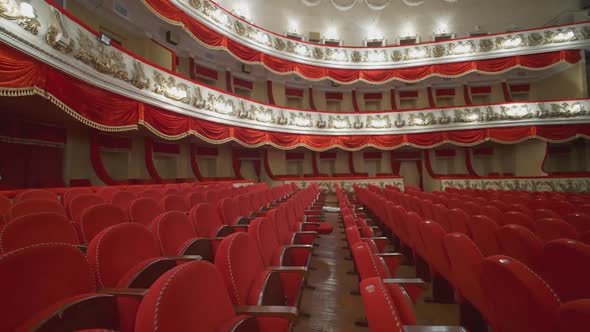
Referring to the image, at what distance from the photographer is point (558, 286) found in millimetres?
907

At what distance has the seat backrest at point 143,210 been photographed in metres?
1.85

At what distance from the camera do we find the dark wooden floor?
1423 millimetres

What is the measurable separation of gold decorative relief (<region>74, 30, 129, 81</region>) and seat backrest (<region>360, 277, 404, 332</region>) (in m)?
4.35

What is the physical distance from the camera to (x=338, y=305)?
64.6 inches

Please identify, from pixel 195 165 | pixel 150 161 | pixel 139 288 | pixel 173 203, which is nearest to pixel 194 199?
pixel 173 203

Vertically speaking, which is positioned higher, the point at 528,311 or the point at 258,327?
the point at 528,311

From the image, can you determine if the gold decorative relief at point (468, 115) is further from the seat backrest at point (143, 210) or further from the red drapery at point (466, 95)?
the seat backrest at point (143, 210)

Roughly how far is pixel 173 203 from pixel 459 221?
2.22 meters

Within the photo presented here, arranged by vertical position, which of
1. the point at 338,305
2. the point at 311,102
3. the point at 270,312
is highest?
the point at 311,102

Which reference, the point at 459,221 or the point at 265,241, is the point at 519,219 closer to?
the point at 459,221

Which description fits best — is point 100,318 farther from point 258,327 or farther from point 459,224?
point 459,224

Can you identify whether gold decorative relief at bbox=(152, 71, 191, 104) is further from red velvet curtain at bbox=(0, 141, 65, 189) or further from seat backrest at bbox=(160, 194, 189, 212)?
seat backrest at bbox=(160, 194, 189, 212)

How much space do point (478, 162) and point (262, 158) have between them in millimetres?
8048

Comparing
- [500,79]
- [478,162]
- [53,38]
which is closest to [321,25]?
[500,79]
